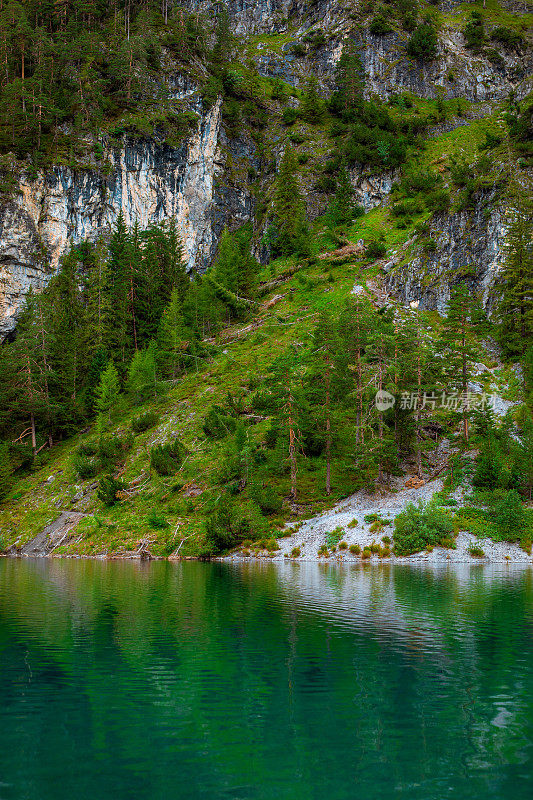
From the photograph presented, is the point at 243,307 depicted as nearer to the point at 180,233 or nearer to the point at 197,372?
the point at 197,372

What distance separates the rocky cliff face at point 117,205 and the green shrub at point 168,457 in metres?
34.5

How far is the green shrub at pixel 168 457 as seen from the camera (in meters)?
48.4

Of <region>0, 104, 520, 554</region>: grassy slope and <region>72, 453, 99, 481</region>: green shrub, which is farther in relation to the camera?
<region>72, 453, 99, 481</region>: green shrub

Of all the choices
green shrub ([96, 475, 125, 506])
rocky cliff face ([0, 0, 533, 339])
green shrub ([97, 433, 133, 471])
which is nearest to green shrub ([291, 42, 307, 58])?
rocky cliff face ([0, 0, 533, 339])

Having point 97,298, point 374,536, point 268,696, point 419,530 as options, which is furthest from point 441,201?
point 268,696

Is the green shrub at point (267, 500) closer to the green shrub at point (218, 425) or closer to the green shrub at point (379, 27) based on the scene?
the green shrub at point (218, 425)

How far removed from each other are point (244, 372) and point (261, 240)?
1347 inches

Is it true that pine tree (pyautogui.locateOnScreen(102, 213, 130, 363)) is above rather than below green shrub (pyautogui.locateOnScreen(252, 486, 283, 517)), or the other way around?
above

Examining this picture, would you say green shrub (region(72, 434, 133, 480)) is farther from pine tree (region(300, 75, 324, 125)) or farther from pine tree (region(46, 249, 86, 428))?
pine tree (region(300, 75, 324, 125))

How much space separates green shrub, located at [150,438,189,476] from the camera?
4838 centimetres

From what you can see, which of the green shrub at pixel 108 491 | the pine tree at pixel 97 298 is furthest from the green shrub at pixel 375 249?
the green shrub at pixel 108 491

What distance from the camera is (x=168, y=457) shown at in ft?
161

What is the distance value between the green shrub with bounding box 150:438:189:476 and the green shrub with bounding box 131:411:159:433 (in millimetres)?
6155

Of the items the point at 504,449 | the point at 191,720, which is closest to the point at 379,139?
the point at 504,449
